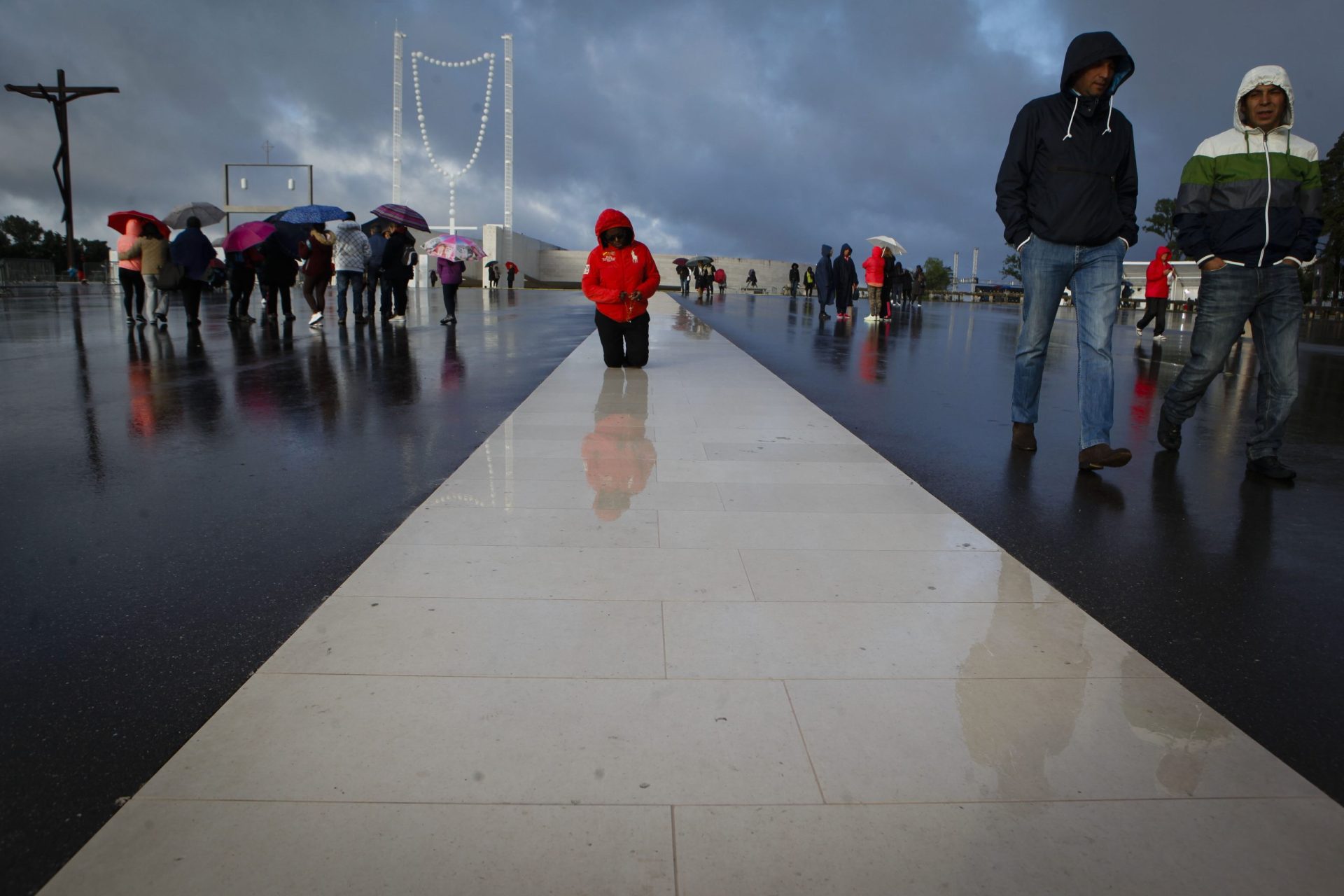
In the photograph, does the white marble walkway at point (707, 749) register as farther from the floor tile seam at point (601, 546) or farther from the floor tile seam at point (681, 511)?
the floor tile seam at point (681, 511)

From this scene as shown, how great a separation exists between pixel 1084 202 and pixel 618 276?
4.92 meters

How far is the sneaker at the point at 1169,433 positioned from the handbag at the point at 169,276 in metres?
14.0

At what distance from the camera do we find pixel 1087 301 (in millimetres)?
5195

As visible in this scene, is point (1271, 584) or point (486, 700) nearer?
point (486, 700)

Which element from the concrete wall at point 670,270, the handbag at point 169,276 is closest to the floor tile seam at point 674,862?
the handbag at point 169,276

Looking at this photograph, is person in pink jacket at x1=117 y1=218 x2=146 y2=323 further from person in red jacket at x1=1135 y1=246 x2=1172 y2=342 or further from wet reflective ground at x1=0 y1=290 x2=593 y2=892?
person in red jacket at x1=1135 y1=246 x2=1172 y2=342

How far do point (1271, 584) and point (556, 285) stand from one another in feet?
280

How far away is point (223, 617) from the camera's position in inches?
111

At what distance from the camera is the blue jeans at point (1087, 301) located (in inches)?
200

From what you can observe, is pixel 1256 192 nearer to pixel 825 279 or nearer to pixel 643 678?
pixel 643 678

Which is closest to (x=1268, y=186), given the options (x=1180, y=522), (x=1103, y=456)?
(x=1103, y=456)

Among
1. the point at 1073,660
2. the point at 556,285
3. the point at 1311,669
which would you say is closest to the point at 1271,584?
the point at 1311,669

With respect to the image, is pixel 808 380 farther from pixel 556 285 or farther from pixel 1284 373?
pixel 556 285

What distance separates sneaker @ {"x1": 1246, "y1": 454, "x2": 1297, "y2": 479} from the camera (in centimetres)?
497
